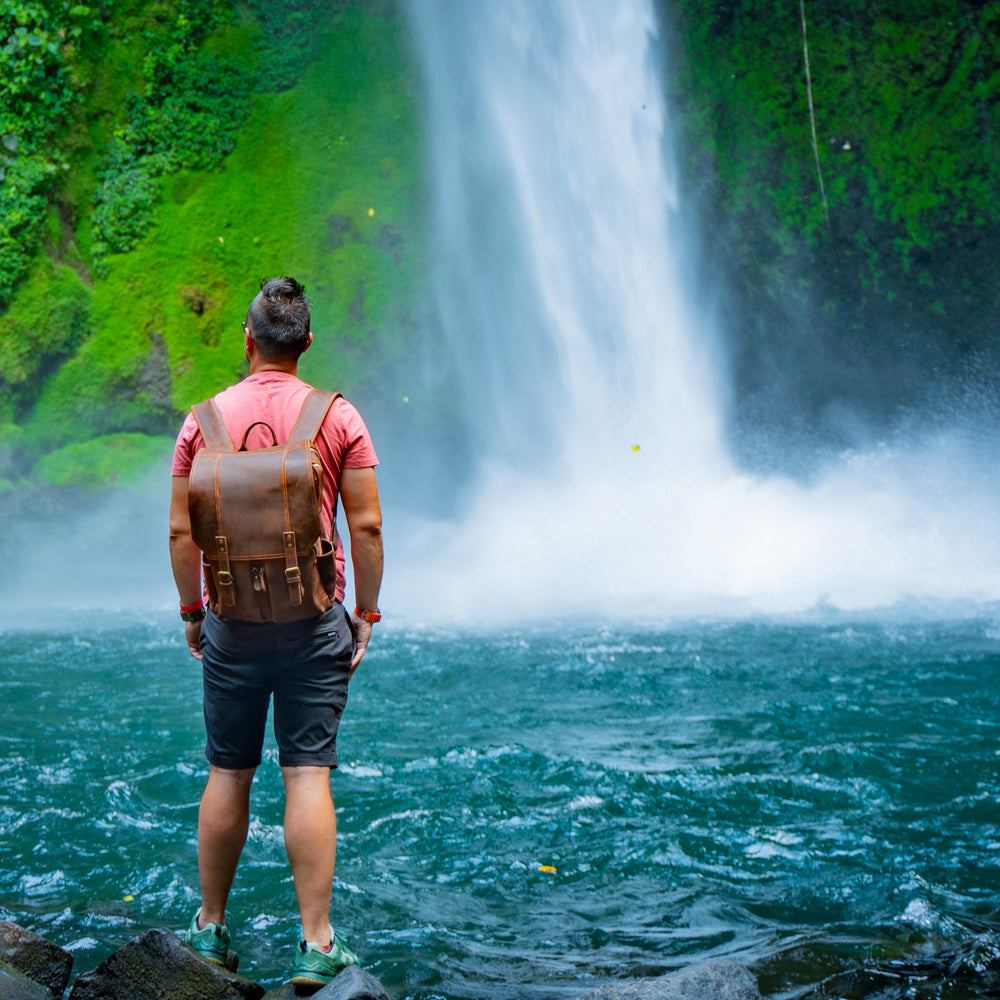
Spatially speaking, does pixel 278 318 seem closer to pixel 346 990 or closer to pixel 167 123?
pixel 346 990

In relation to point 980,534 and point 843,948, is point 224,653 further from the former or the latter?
point 980,534

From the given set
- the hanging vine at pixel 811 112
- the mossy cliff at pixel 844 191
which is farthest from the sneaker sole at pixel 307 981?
the hanging vine at pixel 811 112

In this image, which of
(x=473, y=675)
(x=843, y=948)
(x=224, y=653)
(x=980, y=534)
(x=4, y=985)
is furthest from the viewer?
(x=980, y=534)

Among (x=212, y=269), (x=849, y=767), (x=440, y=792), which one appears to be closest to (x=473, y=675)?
(x=440, y=792)

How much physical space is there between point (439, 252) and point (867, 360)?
6351mm

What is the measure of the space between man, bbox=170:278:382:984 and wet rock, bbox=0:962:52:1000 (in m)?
0.34

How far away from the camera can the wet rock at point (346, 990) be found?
1.86 meters

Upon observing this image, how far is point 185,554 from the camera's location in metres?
2.27

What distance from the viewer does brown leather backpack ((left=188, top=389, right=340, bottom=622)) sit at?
2.09 meters

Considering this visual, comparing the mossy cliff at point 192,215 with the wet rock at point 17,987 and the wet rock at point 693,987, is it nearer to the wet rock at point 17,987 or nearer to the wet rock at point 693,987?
the wet rock at point 17,987

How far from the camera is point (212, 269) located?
1214 centimetres

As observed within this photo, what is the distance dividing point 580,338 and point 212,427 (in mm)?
10639

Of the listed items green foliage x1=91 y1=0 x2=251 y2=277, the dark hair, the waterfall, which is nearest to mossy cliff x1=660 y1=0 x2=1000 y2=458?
the waterfall

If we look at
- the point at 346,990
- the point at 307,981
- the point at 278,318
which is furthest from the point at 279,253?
the point at 346,990
